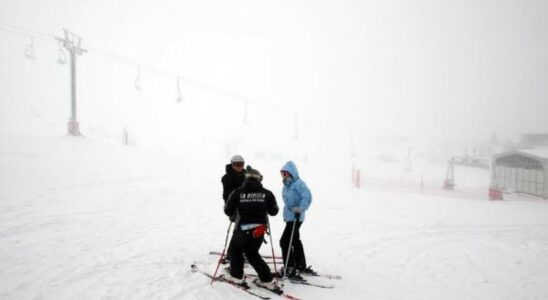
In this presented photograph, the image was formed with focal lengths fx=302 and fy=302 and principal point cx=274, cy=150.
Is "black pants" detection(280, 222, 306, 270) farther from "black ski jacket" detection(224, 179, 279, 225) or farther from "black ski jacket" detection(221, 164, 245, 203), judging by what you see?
"black ski jacket" detection(221, 164, 245, 203)

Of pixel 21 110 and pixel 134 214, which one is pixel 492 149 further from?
pixel 21 110

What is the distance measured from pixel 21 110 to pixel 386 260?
250ft

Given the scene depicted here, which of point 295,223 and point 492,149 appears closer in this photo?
point 295,223

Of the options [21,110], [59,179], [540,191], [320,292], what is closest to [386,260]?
[320,292]

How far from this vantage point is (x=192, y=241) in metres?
8.21

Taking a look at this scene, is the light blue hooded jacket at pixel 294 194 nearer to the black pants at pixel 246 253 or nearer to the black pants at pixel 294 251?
the black pants at pixel 294 251

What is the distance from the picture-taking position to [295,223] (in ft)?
20.3

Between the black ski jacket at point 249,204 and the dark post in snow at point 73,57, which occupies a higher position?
the dark post in snow at point 73,57

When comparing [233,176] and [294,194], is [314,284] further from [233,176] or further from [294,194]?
[233,176]

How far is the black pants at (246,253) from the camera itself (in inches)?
205

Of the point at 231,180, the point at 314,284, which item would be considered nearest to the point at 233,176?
the point at 231,180

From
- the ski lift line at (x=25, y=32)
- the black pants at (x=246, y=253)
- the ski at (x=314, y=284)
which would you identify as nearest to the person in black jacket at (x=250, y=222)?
the black pants at (x=246, y=253)

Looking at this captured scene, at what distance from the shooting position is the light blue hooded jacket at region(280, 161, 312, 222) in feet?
20.1

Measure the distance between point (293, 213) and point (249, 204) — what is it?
1384 millimetres
